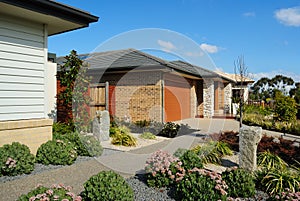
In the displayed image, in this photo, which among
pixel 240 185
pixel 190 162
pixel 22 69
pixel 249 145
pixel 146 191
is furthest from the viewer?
pixel 22 69

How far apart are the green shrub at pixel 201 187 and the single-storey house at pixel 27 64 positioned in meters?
3.90

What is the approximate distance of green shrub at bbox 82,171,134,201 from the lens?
124 inches

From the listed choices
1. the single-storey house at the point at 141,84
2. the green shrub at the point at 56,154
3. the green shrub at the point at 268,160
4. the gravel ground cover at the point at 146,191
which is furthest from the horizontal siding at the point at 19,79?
the single-storey house at the point at 141,84

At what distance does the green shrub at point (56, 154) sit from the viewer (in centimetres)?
543

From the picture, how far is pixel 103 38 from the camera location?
7.70 m

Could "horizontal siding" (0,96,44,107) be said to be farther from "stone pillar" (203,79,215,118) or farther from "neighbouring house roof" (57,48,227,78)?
"stone pillar" (203,79,215,118)

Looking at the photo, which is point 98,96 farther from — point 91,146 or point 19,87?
point 19,87

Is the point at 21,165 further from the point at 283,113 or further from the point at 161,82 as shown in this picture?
the point at 283,113

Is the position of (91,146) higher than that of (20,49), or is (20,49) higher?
(20,49)

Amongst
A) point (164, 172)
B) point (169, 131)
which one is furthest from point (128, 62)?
point (164, 172)

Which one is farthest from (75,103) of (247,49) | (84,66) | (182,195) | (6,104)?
(247,49)

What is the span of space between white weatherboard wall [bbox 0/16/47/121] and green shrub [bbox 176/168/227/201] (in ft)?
13.6

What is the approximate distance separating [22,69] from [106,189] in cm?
396

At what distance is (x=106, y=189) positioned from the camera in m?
3.19
